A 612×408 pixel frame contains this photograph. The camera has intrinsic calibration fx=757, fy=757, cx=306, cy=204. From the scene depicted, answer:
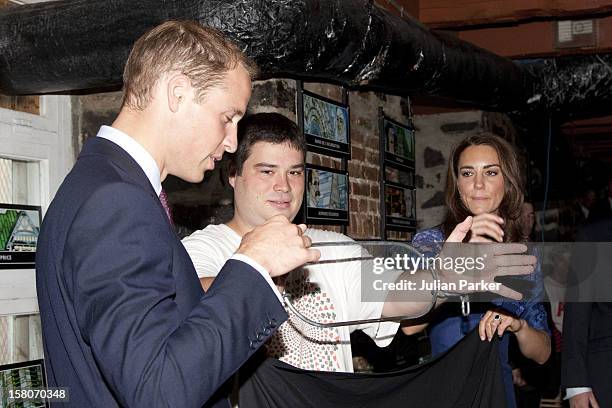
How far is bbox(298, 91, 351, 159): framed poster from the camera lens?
307cm

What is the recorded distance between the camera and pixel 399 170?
4.12 meters

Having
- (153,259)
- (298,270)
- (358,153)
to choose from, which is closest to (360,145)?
(358,153)

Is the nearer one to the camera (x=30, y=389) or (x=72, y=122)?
(x=30, y=389)

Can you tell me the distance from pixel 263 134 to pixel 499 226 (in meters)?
0.74

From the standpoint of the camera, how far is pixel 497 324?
7.01 ft

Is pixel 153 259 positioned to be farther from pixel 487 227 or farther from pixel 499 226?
pixel 499 226

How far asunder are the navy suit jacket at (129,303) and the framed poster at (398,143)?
2.83 metres

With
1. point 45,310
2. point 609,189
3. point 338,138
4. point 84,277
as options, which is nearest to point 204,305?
point 84,277

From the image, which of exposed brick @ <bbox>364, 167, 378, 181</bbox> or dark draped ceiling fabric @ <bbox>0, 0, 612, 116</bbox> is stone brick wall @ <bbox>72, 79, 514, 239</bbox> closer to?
exposed brick @ <bbox>364, 167, 378, 181</bbox>

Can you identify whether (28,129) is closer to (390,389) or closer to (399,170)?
(390,389)

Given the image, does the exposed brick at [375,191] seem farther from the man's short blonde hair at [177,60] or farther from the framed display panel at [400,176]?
the man's short blonde hair at [177,60]

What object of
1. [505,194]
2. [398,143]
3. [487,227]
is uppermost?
[398,143]

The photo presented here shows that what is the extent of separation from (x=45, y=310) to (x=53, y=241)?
0.38 feet

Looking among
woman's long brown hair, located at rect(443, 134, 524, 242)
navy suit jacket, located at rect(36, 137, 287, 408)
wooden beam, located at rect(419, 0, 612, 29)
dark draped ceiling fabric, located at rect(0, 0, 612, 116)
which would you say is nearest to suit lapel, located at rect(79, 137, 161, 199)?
navy suit jacket, located at rect(36, 137, 287, 408)
